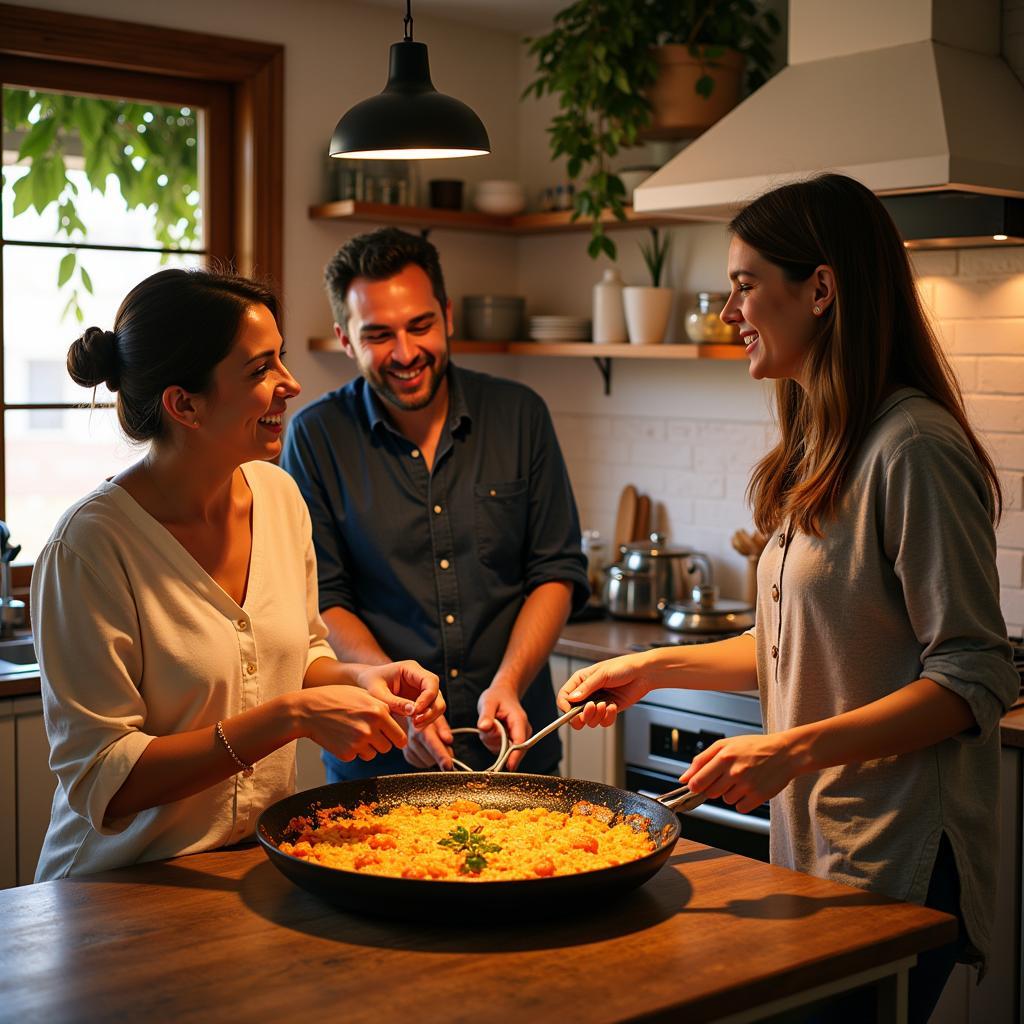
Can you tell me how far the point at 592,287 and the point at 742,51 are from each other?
38.9 inches

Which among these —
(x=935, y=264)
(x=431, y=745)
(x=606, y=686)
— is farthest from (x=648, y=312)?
(x=606, y=686)

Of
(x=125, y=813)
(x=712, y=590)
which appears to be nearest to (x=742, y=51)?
(x=712, y=590)

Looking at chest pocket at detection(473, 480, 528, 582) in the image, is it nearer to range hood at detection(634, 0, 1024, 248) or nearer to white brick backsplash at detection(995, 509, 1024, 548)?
range hood at detection(634, 0, 1024, 248)

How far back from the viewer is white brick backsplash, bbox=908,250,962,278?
3.43 m

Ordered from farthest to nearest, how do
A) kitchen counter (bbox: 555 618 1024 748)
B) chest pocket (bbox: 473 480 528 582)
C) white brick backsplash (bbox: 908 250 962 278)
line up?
kitchen counter (bbox: 555 618 1024 748)
white brick backsplash (bbox: 908 250 962 278)
chest pocket (bbox: 473 480 528 582)

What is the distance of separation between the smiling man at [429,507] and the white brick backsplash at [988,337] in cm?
120

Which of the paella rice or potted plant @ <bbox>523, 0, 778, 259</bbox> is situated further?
potted plant @ <bbox>523, 0, 778, 259</bbox>

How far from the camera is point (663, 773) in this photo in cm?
350

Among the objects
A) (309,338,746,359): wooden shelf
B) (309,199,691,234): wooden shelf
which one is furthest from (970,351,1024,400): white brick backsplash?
(309,199,691,234): wooden shelf

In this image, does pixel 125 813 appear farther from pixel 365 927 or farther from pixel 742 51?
pixel 742 51

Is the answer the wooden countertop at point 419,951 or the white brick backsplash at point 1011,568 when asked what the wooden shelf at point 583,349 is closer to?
the white brick backsplash at point 1011,568

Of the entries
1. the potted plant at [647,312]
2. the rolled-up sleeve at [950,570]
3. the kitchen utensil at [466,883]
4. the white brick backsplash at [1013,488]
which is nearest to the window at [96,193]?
the potted plant at [647,312]

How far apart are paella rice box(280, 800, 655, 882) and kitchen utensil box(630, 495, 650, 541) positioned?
8.38 feet

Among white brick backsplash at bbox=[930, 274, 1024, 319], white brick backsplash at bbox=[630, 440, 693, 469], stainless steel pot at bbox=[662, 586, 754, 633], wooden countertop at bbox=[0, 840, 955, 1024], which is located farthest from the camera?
white brick backsplash at bbox=[630, 440, 693, 469]
